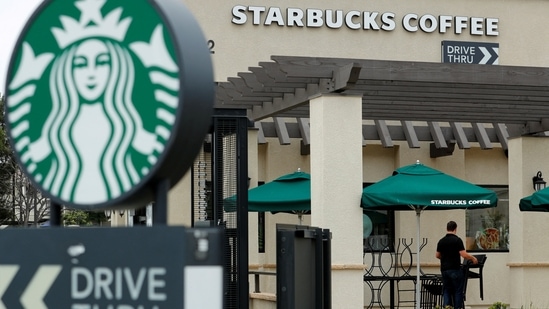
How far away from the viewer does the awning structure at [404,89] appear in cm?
1384

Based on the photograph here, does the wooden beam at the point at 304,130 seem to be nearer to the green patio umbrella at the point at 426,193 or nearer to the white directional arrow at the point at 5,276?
the green patio umbrella at the point at 426,193

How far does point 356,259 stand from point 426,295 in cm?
710

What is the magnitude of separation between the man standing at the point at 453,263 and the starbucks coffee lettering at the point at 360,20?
22.5 ft

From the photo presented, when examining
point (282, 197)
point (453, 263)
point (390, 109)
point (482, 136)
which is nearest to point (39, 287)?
point (282, 197)

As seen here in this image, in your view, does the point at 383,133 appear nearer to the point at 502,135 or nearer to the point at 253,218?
the point at 502,135

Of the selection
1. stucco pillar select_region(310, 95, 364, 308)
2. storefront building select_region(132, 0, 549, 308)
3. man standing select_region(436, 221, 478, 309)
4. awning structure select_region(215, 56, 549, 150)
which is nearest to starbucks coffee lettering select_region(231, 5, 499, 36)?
storefront building select_region(132, 0, 549, 308)

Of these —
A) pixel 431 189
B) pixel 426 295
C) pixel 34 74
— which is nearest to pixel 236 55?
pixel 426 295

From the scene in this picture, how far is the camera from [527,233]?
18562 mm

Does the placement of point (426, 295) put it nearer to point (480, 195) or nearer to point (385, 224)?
point (385, 224)

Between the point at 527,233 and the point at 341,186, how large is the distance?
5703 mm

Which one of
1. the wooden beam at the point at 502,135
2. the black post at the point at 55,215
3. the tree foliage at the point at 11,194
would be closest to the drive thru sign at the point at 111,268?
the black post at the point at 55,215

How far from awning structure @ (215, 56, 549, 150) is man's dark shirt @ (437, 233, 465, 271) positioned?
207 centimetres

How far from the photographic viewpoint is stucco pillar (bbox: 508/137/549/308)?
1844cm

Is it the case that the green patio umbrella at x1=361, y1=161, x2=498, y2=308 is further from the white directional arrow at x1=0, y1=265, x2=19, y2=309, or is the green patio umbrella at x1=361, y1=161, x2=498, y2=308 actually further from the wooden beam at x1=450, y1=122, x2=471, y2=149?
the white directional arrow at x1=0, y1=265, x2=19, y2=309
